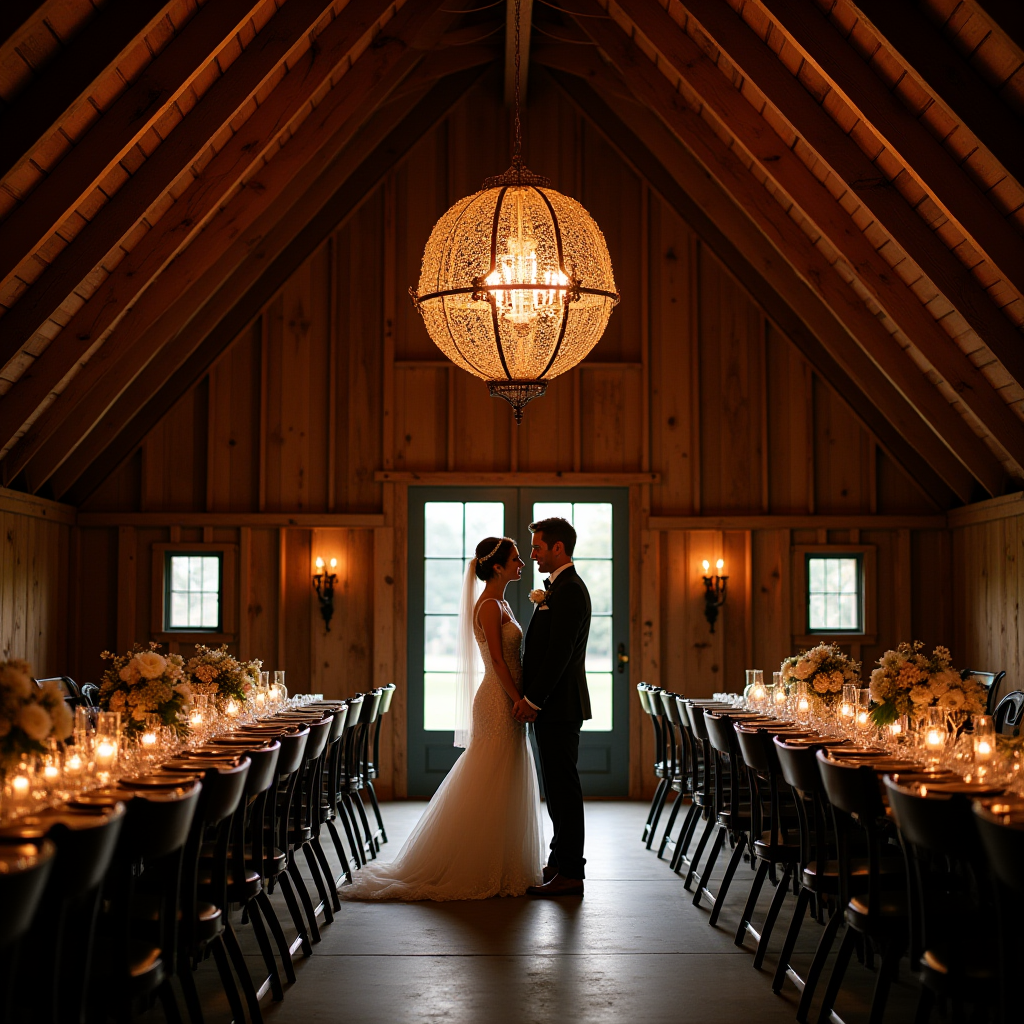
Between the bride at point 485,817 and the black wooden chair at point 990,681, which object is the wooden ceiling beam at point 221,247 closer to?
the bride at point 485,817

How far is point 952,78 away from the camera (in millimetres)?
5820

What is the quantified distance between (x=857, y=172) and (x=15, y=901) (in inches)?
248

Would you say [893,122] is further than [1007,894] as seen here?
Yes

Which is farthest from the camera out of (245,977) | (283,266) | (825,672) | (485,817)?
(283,266)

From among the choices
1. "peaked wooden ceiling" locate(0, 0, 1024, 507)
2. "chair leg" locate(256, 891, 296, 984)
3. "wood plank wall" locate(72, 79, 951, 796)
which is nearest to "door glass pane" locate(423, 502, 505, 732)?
"wood plank wall" locate(72, 79, 951, 796)

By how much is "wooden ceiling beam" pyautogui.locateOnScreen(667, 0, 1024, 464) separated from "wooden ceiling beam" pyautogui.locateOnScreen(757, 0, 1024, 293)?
622mm

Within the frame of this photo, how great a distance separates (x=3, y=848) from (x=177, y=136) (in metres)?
4.88

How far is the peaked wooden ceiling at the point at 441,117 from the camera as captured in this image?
5.83 meters

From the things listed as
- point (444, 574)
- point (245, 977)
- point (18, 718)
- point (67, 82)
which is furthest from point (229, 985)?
point (444, 574)

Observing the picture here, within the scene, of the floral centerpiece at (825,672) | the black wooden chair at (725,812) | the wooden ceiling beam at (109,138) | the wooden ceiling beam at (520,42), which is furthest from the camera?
the wooden ceiling beam at (520,42)

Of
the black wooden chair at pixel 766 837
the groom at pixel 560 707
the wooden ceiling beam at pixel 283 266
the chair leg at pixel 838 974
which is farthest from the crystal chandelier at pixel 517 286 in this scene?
the wooden ceiling beam at pixel 283 266

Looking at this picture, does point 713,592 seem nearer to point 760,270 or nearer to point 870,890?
point 760,270

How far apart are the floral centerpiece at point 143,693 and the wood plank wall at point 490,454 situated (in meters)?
4.96

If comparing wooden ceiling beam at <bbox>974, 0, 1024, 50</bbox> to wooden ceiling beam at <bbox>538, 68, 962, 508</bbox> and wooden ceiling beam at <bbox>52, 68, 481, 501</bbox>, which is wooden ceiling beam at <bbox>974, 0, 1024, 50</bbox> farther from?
wooden ceiling beam at <bbox>52, 68, 481, 501</bbox>
